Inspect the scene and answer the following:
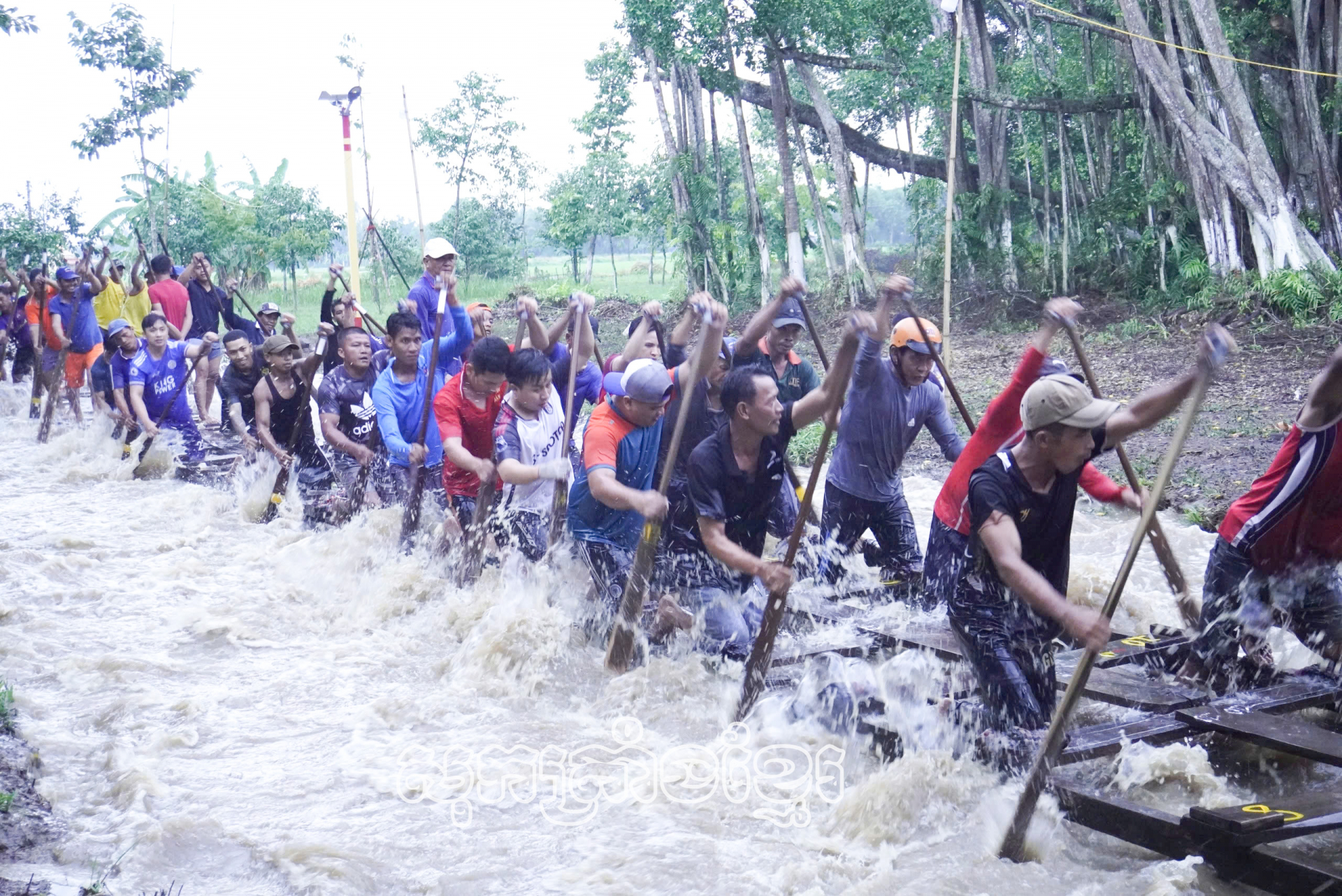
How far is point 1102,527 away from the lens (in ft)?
26.4

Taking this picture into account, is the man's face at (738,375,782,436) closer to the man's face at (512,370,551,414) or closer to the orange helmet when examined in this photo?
the orange helmet

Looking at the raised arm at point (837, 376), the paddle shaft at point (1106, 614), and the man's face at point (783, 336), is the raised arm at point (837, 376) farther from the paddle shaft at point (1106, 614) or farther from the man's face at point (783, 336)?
the paddle shaft at point (1106, 614)

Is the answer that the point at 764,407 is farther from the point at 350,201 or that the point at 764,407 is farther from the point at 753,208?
the point at 753,208

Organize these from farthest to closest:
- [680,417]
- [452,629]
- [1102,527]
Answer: [1102,527], [452,629], [680,417]

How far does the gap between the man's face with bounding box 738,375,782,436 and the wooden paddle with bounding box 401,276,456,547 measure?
3077 millimetres

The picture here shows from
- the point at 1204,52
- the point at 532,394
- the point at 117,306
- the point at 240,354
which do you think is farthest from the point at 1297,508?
the point at 117,306

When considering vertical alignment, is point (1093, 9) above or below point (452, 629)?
above

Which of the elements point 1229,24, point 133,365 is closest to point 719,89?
point 1229,24

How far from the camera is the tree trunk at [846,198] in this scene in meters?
17.2

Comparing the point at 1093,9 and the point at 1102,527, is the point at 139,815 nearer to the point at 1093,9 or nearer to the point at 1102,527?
the point at 1102,527

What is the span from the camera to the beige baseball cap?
3.62 m

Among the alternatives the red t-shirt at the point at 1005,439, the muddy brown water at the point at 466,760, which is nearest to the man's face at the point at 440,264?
the muddy brown water at the point at 466,760

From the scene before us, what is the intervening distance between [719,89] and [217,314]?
873cm

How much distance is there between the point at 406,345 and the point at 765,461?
3459 millimetres
